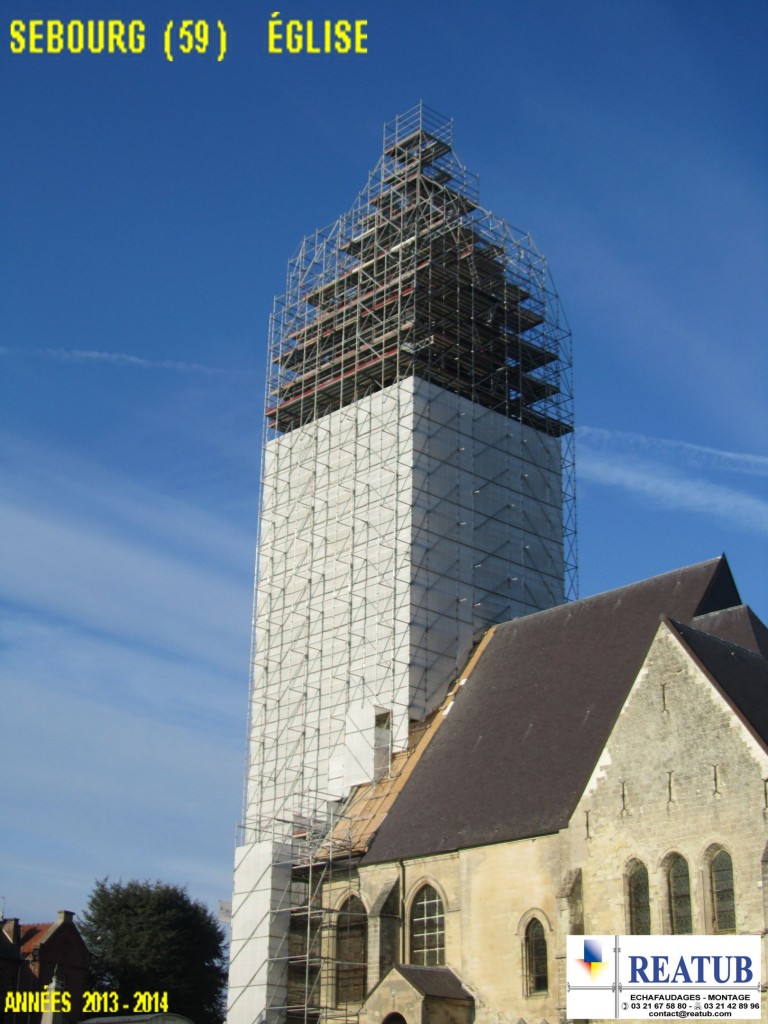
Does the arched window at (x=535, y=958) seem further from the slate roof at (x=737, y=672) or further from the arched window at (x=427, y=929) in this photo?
the slate roof at (x=737, y=672)

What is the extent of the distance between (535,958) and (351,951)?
645 cm

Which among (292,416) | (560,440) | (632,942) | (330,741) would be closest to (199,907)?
(330,741)

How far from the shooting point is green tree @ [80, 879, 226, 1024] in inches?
1788

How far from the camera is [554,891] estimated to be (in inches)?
1015

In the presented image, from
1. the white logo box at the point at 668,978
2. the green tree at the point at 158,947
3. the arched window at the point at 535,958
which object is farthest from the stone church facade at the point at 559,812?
the green tree at the point at 158,947

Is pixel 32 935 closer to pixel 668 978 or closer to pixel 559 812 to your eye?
pixel 559 812

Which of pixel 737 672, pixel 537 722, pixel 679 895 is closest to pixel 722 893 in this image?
pixel 679 895

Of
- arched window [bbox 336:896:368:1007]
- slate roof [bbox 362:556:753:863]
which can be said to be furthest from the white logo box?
arched window [bbox 336:896:368:1007]

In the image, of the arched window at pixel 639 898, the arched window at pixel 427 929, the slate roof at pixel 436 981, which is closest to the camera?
the arched window at pixel 639 898

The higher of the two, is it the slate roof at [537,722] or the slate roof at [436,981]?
the slate roof at [537,722]

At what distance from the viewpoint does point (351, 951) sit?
3111 centimetres

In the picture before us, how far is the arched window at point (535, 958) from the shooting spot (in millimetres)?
25862

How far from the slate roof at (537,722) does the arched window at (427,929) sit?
1.04 m

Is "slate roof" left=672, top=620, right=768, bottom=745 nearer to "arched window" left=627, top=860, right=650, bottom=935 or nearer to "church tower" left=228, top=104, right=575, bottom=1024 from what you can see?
"arched window" left=627, top=860, right=650, bottom=935
